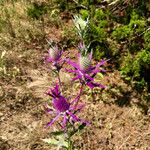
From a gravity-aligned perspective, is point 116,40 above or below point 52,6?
below

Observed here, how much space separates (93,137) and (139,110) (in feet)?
2.37

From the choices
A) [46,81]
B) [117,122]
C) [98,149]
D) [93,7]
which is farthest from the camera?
[93,7]

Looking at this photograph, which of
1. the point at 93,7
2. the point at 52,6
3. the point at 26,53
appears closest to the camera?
the point at 26,53

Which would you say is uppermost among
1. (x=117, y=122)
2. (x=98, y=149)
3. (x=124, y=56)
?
(x=124, y=56)

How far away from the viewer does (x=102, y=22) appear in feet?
15.9

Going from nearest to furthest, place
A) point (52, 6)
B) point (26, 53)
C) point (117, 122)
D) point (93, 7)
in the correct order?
point (117, 122) → point (26, 53) → point (93, 7) → point (52, 6)

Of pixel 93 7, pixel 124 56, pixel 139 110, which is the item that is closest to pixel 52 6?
pixel 93 7

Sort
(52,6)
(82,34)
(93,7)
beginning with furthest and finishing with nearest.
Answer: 1. (52,6)
2. (93,7)
3. (82,34)

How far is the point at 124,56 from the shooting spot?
15.5ft

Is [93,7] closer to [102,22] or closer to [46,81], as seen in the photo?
[102,22]

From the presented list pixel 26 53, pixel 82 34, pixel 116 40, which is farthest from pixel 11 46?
pixel 82 34

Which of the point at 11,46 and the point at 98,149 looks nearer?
the point at 98,149

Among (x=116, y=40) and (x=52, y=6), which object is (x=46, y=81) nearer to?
(x=116, y=40)

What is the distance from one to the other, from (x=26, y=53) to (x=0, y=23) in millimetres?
681
